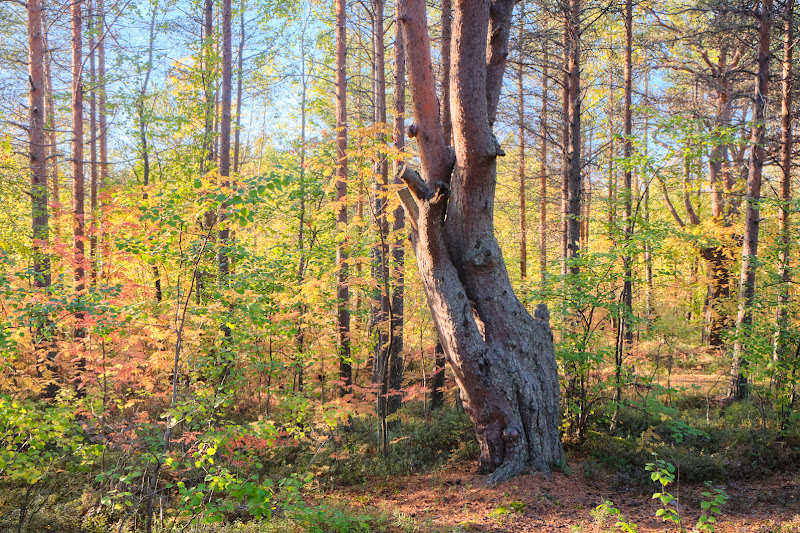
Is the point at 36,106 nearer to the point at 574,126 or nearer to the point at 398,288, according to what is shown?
the point at 398,288

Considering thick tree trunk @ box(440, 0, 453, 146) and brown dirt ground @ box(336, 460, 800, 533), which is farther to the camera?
thick tree trunk @ box(440, 0, 453, 146)

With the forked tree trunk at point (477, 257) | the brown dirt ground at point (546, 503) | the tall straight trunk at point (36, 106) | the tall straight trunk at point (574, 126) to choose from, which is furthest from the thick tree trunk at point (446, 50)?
the tall straight trunk at point (36, 106)

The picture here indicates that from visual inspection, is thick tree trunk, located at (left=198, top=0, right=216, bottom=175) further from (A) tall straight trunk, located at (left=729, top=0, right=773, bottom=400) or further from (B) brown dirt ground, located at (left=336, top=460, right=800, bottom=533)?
(A) tall straight trunk, located at (left=729, top=0, right=773, bottom=400)

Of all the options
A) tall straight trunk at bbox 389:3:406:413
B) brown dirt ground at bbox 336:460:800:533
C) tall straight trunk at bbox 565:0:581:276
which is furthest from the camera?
tall straight trunk at bbox 565:0:581:276

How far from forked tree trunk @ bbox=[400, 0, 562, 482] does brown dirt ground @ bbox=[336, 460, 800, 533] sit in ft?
1.08

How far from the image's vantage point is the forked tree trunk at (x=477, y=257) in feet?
16.2

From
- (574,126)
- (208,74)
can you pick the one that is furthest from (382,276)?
(208,74)

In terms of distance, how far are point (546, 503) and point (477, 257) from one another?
2.66m

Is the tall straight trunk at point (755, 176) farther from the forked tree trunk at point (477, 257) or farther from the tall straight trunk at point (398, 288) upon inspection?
the tall straight trunk at point (398, 288)

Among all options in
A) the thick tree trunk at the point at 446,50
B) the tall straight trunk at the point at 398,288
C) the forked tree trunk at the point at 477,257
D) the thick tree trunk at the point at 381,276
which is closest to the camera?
the forked tree trunk at the point at 477,257

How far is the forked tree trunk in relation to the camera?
4930 millimetres

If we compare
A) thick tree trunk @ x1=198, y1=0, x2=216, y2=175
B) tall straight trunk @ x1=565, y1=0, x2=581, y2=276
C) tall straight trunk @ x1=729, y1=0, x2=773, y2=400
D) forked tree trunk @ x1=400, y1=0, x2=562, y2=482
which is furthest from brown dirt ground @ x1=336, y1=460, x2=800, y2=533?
thick tree trunk @ x1=198, y1=0, x2=216, y2=175

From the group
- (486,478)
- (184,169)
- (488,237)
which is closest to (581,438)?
(486,478)

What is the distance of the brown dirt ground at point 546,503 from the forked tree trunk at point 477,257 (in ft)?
1.08
